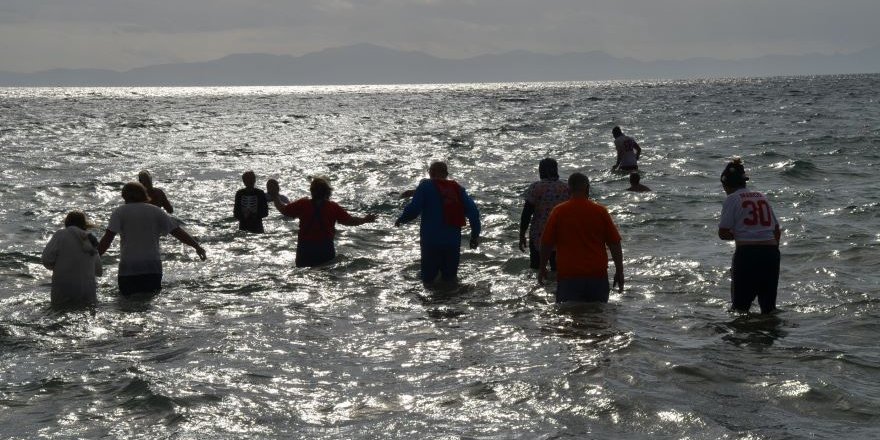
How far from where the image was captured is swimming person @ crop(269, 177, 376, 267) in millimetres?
13680

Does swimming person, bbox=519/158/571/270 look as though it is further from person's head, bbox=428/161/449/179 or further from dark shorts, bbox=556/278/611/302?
dark shorts, bbox=556/278/611/302

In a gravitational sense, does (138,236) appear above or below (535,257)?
above

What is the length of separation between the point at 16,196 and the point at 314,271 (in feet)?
46.0

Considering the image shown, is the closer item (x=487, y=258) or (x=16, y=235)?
(x=487, y=258)

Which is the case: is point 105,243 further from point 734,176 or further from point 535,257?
point 734,176

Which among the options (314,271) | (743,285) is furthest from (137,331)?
(743,285)

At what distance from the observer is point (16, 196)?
2525cm

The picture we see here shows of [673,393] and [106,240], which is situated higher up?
[106,240]

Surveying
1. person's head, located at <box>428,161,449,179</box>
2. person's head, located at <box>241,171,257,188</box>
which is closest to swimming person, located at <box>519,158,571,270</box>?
person's head, located at <box>428,161,449,179</box>

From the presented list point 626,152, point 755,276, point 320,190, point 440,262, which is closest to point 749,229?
point 755,276

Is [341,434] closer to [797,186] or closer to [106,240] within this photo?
[106,240]

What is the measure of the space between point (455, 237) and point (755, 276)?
3941 millimetres

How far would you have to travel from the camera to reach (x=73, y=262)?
11523mm

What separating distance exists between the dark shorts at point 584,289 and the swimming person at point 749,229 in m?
1.32
